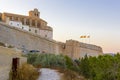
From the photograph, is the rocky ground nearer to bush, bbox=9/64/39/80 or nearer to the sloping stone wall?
bush, bbox=9/64/39/80

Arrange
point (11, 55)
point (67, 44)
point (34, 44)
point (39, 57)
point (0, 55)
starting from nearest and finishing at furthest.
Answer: point (0, 55) → point (11, 55) → point (39, 57) → point (34, 44) → point (67, 44)

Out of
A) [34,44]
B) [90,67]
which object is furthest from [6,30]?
[90,67]

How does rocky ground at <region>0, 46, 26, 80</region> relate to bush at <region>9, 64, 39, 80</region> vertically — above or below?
above

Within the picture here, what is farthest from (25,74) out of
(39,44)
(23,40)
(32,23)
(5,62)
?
(32,23)

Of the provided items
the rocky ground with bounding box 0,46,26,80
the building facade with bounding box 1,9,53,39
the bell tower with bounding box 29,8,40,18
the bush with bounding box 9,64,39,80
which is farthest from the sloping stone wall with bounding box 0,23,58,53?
the bell tower with bounding box 29,8,40,18

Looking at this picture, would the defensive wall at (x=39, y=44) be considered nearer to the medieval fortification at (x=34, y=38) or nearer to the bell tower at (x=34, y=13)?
the medieval fortification at (x=34, y=38)

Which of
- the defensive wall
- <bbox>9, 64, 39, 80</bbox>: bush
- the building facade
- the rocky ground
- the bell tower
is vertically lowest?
<bbox>9, 64, 39, 80</bbox>: bush

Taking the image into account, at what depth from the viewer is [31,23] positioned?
6688 cm

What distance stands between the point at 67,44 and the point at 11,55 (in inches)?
1741

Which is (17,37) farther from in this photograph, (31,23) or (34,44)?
(31,23)

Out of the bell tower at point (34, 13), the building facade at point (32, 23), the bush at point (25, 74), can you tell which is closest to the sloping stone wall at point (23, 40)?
the building facade at point (32, 23)

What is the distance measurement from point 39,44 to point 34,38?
67.6 inches

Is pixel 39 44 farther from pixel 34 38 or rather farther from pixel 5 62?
pixel 5 62

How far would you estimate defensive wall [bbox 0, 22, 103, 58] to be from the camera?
113ft
